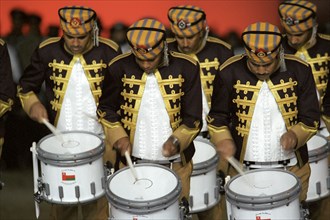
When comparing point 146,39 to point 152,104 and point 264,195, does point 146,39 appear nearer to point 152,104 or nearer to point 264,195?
point 152,104

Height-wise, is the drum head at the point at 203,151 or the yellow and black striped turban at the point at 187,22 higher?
the yellow and black striped turban at the point at 187,22

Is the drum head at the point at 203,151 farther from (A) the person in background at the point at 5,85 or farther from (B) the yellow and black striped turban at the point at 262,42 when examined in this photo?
(A) the person in background at the point at 5,85

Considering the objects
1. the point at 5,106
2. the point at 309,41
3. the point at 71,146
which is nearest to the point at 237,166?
the point at 71,146

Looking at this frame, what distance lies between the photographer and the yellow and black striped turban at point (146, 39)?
257 inches

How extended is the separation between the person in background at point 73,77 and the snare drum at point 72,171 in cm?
40

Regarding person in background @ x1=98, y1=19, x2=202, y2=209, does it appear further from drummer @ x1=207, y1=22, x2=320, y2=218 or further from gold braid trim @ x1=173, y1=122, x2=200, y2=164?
drummer @ x1=207, y1=22, x2=320, y2=218

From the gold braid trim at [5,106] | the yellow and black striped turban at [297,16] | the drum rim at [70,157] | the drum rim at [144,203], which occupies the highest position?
the yellow and black striped turban at [297,16]

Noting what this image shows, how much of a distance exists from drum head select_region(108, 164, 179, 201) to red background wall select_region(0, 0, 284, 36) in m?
2.80

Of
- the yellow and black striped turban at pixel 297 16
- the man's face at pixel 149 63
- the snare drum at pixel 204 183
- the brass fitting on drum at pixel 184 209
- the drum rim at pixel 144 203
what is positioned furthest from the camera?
the yellow and black striped turban at pixel 297 16

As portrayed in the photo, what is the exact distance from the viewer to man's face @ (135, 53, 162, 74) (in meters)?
6.64

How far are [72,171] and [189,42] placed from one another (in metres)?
1.45

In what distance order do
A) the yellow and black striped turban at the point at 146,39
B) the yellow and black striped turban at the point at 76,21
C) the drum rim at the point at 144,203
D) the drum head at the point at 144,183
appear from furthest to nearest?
the yellow and black striped turban at the point at 76,21 → the yellow and black striped turban at the point at 146,39 → the drum head at the point at 144,183 → the drum rim at the point at 144,203

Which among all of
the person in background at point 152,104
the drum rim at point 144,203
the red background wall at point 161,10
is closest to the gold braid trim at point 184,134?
the person in background at point 152,104

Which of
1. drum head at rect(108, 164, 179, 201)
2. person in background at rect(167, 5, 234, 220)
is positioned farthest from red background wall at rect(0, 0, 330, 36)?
drum head at rect(108, 164, 179, 201)
